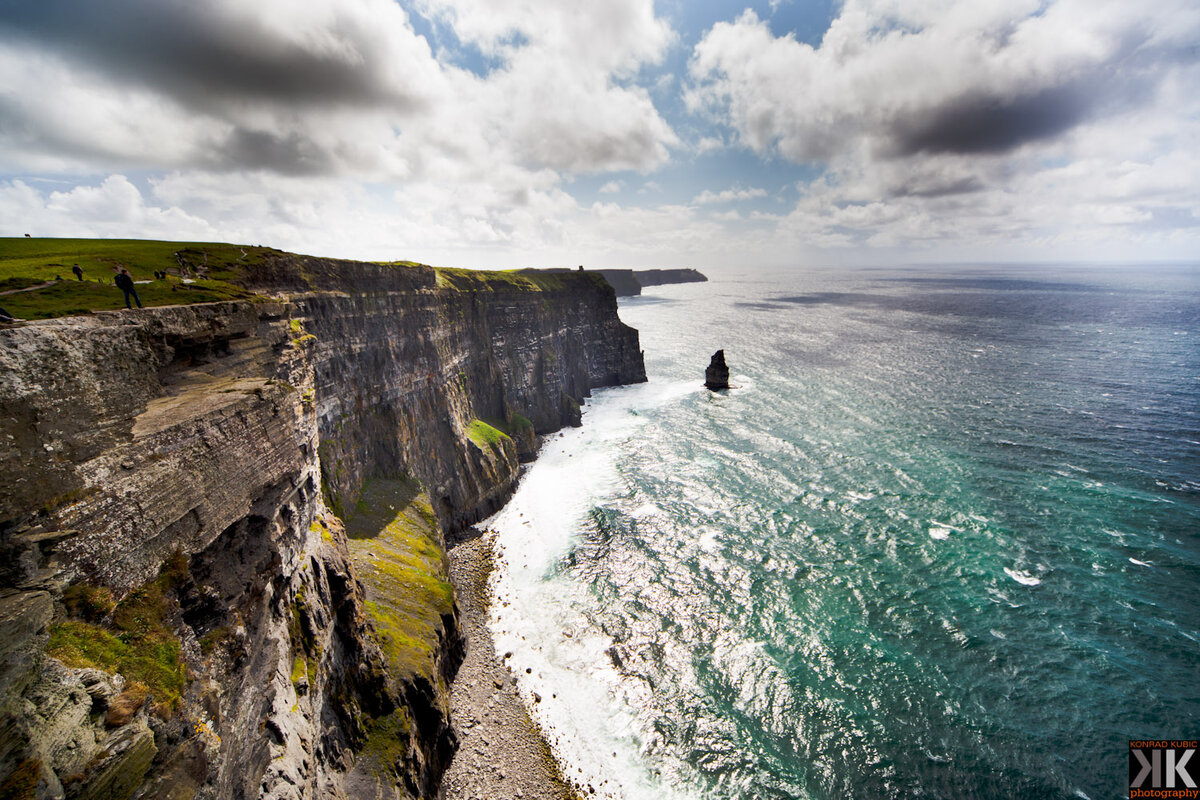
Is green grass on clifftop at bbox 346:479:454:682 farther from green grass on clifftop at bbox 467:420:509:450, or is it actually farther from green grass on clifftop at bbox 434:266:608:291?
green grass on clifftop at bbox 434:266:608:291

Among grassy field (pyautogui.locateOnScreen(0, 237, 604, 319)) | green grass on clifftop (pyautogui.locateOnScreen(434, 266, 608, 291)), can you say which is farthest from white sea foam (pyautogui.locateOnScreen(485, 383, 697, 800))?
grassy field (pyautogui.locateOnScreen(0, 237, 604, 319))

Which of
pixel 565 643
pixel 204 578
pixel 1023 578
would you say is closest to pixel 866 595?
pixel 1023 578

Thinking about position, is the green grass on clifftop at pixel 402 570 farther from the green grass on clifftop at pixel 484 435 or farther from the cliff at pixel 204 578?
the green grass on clifftop at pixel 484 435

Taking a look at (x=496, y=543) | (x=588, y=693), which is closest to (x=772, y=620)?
(x=588, y=693)

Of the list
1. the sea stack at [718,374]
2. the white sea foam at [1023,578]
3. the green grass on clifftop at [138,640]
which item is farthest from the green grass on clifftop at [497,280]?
the white sea foam at [1023,578]

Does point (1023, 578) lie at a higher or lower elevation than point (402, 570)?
lower

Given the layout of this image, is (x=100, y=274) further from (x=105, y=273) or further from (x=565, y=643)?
(x=565, y=643)

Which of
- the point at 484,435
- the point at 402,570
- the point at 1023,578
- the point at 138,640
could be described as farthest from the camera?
the point at 484,435
